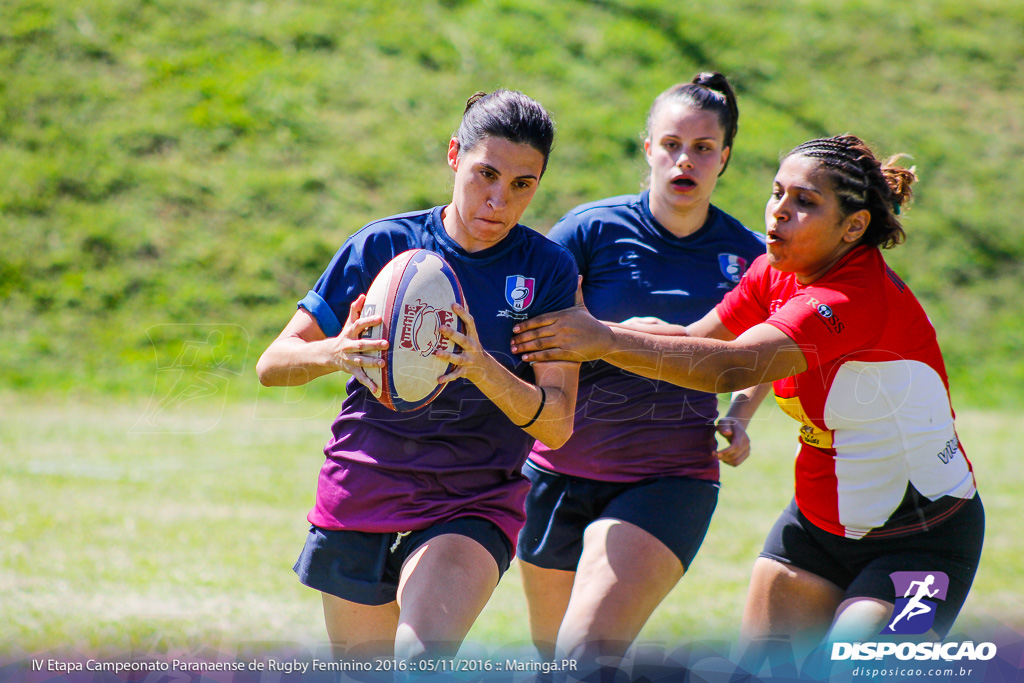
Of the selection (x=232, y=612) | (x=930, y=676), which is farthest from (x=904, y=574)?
(x=232, y=612)

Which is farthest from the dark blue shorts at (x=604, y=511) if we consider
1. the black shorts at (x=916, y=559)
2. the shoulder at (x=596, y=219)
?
the shoulder at (x=596, y=219)

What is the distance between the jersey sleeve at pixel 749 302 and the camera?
11.2 ft

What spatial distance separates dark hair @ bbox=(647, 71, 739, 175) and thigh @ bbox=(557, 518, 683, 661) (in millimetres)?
1591

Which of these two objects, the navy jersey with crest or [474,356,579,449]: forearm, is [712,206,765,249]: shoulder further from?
[474,356,579,449]: forearm

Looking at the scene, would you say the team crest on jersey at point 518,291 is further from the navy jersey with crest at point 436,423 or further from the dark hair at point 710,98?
the dark hair at point 710,98

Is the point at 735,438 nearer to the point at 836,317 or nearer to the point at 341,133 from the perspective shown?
the point at 836,317

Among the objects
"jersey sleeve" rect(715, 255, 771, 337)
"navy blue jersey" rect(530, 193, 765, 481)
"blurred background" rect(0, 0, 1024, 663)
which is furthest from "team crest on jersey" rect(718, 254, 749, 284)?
"blurred background" rect(0, 0, 1024, 663)

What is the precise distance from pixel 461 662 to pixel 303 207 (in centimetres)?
1197

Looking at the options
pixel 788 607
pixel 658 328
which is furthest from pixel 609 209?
pixel 788 607

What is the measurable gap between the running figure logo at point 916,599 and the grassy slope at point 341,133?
1011 centimetres

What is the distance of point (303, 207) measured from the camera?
1420 cm

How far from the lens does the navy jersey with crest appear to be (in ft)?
9.66

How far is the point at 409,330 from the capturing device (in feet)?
9.02

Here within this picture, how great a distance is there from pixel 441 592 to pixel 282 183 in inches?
494
